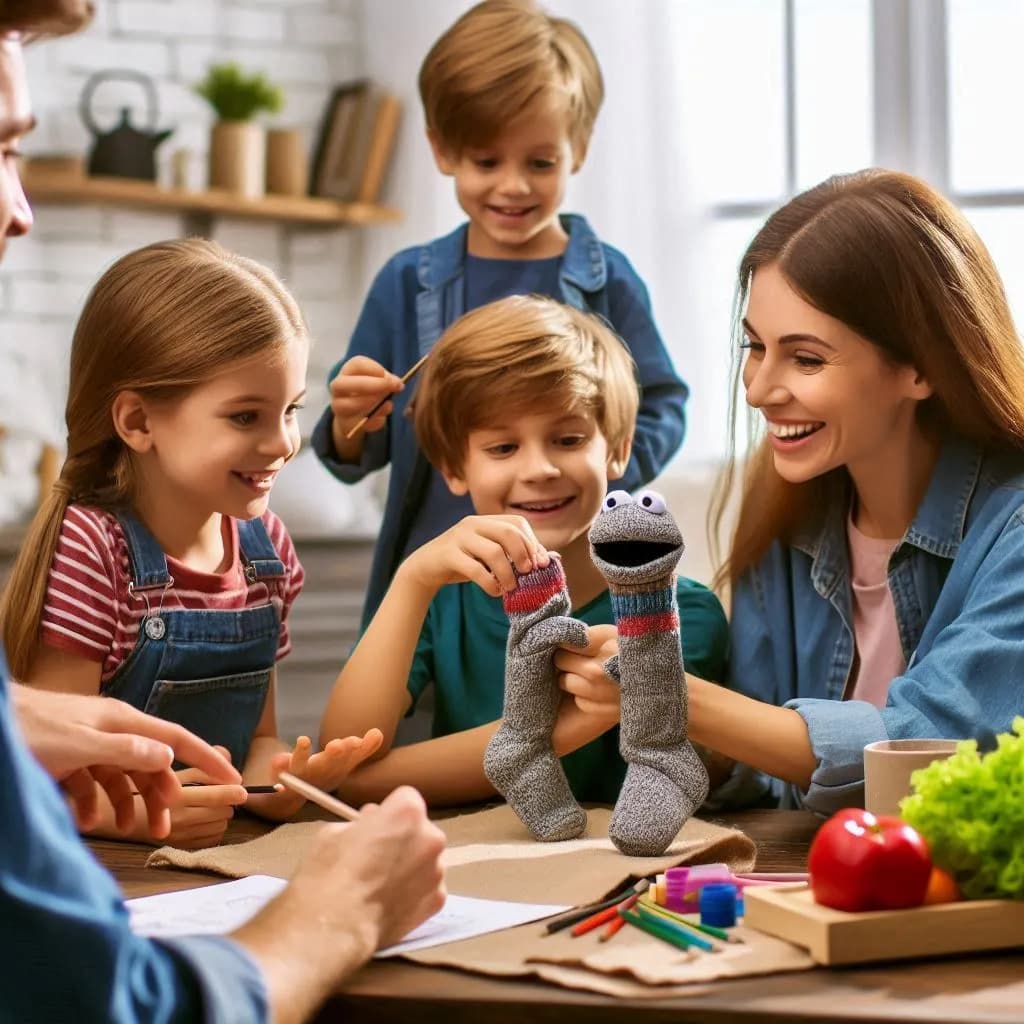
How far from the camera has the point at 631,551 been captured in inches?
52.2

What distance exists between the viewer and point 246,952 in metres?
0.92

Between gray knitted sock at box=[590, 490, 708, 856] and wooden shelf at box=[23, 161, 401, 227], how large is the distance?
2638 millimetres

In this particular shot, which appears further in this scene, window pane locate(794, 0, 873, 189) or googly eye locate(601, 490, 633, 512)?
window pane locate(794, 0, 873, 189)

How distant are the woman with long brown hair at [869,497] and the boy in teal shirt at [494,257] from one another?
0.48 metres

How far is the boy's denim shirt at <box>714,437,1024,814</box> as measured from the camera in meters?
1.41

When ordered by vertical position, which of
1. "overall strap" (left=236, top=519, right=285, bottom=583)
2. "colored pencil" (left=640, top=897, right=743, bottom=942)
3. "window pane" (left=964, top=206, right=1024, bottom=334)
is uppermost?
"window pane" (left=964, top=206, right=1024, bottom=334)

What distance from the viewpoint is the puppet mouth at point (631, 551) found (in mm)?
1314

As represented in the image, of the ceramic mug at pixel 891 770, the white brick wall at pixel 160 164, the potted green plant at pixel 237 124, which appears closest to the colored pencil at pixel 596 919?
the ceramic mug at pixel 891 770

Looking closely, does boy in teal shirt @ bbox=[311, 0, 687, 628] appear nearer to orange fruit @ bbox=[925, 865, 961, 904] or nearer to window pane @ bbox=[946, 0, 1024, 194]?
orange fruit @ bbox=[925, 865, 961, 904]

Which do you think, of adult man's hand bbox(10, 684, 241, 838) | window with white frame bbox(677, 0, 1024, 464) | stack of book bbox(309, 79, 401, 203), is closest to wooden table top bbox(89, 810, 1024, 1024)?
adult man's hand bbox(10, 684, 241, 838)

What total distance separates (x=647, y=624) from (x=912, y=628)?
16.9 inches

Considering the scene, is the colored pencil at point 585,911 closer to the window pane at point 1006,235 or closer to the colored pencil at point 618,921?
the colored pencil at point 618,921

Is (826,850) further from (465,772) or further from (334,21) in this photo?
(334,21)

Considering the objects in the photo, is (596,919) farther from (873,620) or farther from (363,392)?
(363,392)
